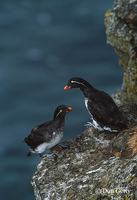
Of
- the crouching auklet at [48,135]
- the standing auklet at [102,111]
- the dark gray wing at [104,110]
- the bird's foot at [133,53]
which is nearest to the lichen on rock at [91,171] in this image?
the standing auklet at [102,111]

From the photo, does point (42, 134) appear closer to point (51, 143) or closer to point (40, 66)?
point (51, 143)

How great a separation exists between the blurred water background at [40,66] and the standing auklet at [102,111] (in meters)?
19.7

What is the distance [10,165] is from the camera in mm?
44312

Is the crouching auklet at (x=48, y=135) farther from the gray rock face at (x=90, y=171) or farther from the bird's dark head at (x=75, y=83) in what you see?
the gray rock face at (x=90, y=171)

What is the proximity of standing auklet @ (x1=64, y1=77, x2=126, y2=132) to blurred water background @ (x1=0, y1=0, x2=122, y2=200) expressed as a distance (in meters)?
19.7

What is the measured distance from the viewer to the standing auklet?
19016mm

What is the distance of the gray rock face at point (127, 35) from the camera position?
23.0 meters

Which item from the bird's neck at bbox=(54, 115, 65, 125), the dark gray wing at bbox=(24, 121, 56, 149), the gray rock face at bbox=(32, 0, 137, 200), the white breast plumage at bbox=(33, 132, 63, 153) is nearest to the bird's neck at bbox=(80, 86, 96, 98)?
the bird's neck at bbox=(54, 115, 65, 125)

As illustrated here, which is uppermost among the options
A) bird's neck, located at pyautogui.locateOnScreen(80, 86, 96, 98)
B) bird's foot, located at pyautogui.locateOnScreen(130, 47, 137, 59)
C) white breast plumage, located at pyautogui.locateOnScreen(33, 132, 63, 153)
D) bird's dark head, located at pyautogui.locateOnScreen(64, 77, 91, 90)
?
bird's foot, located at pyautogui.locateOnScreen(130, 47, 137, 59)

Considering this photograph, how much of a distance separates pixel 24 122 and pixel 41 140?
2695cm

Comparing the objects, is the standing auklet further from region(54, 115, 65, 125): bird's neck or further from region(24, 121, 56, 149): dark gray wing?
region(24, 121, 56, 149): dark gray wing

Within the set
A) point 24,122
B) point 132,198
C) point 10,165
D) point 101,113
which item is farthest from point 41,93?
point 132,198

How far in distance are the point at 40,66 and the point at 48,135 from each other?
109ft

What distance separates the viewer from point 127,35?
23.5m
